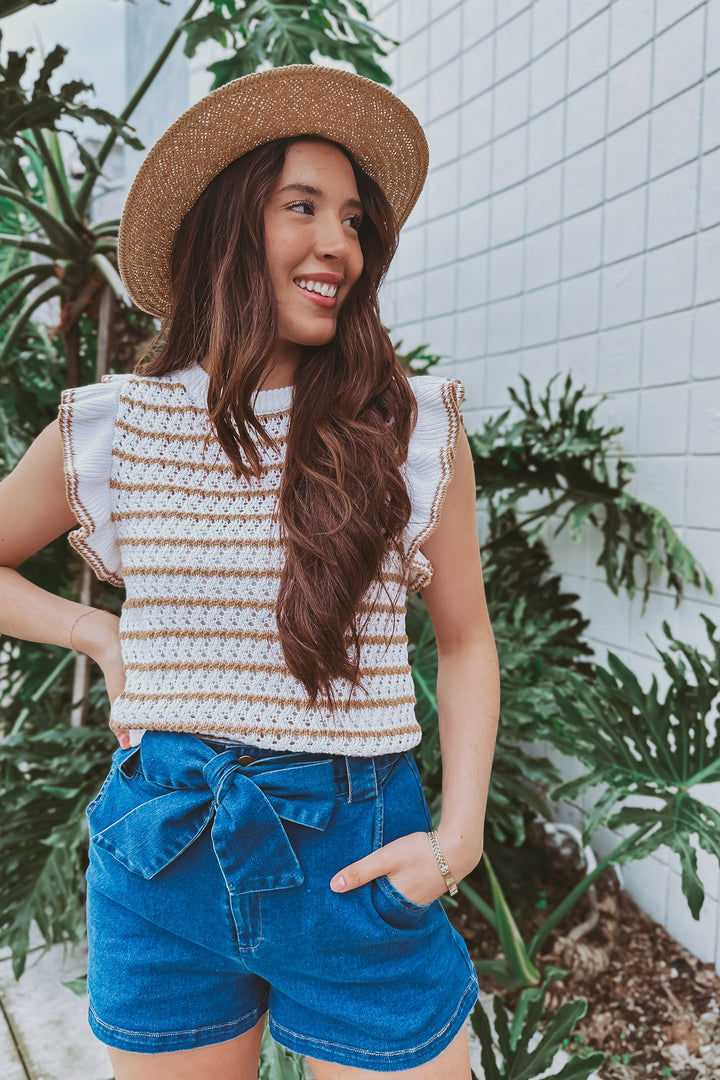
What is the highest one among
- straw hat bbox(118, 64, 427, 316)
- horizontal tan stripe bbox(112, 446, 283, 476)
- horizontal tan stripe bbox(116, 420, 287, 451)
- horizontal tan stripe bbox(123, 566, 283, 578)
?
straw hat bbox(118, 64, 427, 316)

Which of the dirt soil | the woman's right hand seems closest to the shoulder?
the woman's right hand

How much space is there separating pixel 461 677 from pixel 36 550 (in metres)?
0.57

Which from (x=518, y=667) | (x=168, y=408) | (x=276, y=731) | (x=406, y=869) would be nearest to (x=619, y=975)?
(x=518, y=667)

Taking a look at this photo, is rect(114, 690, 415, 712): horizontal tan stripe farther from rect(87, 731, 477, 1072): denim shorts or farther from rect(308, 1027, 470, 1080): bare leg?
rect(308, 1027, 470, 1080): bare leg

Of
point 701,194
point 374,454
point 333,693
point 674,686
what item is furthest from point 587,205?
point 333,693

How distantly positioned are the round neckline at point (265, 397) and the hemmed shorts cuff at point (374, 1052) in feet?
2.35

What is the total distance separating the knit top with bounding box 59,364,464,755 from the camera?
3.07ft

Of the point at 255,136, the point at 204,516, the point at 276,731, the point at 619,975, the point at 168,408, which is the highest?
the point at 255,136

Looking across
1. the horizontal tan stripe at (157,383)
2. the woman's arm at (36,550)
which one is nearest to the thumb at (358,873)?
the woman's arm at (36,550)

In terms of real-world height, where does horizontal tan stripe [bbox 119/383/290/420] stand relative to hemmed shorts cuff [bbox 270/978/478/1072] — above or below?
above

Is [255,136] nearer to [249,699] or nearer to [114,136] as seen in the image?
[249,699]

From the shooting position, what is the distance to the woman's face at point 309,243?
1.00m

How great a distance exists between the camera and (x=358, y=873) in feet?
2.88

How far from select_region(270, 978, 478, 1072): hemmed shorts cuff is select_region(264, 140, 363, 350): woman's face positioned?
2.64ft
